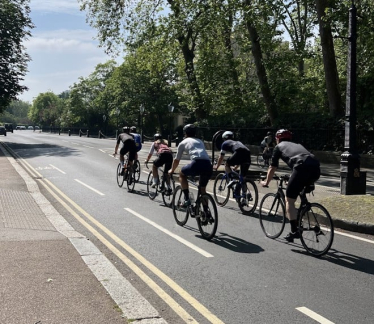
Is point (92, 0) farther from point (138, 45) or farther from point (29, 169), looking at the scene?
point (29, 169)

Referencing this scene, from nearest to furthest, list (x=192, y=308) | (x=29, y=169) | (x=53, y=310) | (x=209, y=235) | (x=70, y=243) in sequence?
(x=53, y=310) < (x=192, y=308) < (x=70, y=243) < (x=209, y=235) < (x=29, y=169)

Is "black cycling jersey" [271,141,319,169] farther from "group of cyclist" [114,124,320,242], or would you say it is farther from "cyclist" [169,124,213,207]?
"cyclist" [169,124,213,207]

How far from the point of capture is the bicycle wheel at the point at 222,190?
33.3 ft

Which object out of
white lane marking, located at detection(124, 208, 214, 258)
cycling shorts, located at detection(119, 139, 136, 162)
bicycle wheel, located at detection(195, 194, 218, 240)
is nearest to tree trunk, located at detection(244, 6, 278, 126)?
cycling shorts, located at detection(119, 139, 136, 162)

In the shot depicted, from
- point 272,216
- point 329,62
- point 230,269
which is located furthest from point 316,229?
point 329,62

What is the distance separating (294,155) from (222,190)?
419 cm

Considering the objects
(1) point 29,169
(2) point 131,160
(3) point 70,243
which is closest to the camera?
(3) point 70,243

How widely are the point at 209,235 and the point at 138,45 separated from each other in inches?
1025

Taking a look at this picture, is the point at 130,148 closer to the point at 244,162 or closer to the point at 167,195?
the point at 167,195

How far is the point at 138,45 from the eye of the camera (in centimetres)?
3084

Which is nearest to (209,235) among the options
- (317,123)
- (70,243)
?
(70,243)

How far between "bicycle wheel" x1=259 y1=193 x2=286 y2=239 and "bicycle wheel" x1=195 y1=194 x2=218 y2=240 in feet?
3.34

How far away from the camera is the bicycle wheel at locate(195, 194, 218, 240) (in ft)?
22.9

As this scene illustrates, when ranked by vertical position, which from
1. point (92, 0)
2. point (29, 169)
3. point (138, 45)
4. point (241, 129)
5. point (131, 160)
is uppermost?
point (92, 0)
